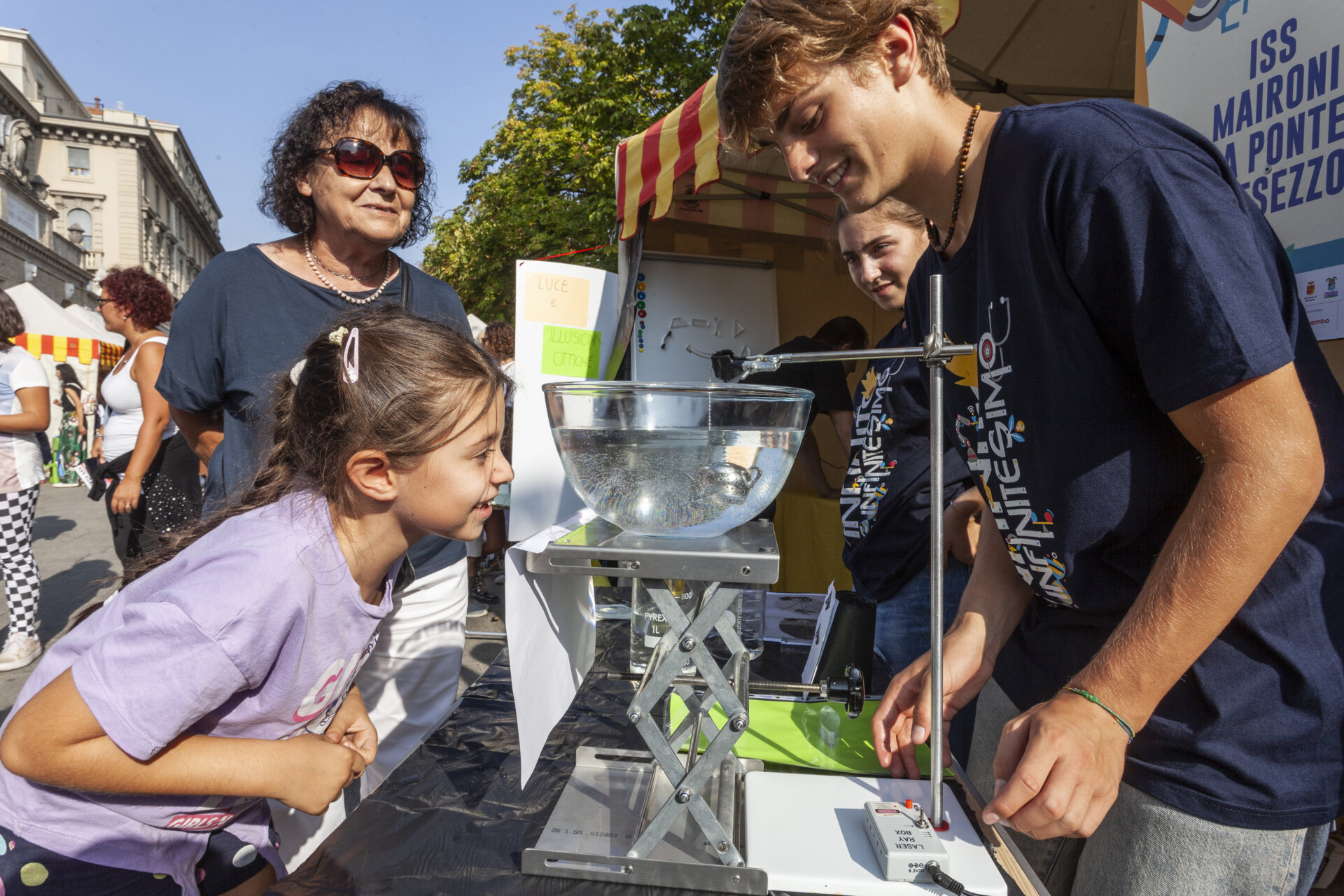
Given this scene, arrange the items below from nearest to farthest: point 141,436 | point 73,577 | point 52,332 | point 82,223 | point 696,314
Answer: point 141,436 → point 696,314 → point 73,577 → point 52,332 → point 82,223

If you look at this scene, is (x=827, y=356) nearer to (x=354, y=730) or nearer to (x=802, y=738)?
(x=802, y=738)

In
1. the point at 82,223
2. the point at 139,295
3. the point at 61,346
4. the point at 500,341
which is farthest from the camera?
the point at 82,223

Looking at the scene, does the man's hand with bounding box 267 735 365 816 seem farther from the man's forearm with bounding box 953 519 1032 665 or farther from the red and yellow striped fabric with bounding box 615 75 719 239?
the red and yellow striped fabric with bounding box 615 75 719 239

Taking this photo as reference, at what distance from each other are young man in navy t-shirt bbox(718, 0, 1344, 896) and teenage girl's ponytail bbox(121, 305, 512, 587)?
23.1 inches

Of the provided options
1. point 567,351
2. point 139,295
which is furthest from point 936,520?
point 139,295

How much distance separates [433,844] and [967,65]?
4.34 metres

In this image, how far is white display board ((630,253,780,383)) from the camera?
191 inches

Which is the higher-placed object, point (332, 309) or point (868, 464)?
point (332, 309)

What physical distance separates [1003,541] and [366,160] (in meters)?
1.66

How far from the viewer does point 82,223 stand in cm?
3950

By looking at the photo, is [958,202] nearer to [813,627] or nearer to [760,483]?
[760,483]

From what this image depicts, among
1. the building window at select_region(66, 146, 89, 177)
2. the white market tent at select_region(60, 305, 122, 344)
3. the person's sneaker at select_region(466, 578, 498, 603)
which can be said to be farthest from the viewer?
the building window at select_region(66, 146, 89, 177)

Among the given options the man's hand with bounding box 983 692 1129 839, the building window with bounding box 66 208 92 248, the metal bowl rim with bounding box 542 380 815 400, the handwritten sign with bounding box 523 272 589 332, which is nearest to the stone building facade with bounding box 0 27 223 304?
the building window with bounding box 66 208 92 248

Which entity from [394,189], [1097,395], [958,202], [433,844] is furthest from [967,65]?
[433,844]
